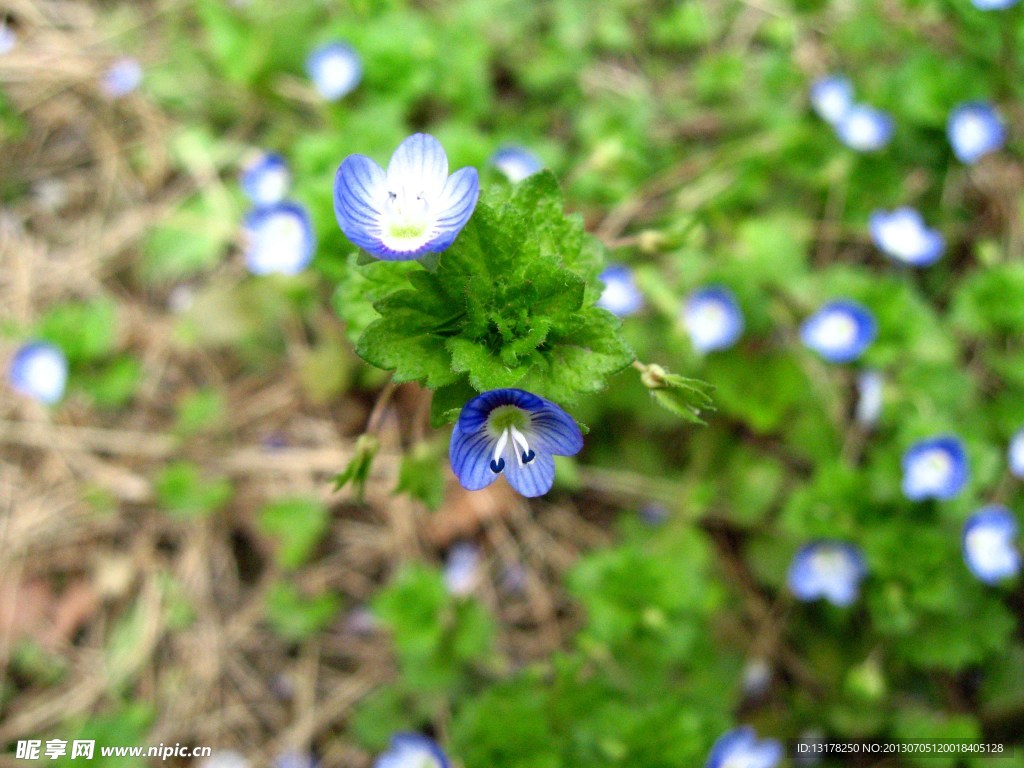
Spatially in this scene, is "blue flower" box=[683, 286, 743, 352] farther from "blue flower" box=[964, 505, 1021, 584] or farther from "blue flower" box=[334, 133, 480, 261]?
"blue flower" box=[334, 133, 480, 261]

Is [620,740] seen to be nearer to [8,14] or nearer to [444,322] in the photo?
[444,322]

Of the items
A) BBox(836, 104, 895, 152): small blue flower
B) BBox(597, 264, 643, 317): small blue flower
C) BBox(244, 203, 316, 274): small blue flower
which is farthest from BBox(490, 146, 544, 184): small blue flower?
BBox(836, 104, 895, 152): small blue flower

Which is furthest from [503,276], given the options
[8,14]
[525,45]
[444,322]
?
[8,14]

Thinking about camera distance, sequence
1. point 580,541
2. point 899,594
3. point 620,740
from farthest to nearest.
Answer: point 580,541 → point 899,594 → point 620,740

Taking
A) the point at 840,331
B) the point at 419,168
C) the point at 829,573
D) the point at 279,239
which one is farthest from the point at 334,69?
the point at 829,573

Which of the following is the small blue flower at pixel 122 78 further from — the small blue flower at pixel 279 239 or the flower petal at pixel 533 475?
the flower petal at pixel 533 475

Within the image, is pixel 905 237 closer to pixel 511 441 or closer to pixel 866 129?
pixel 866 129
